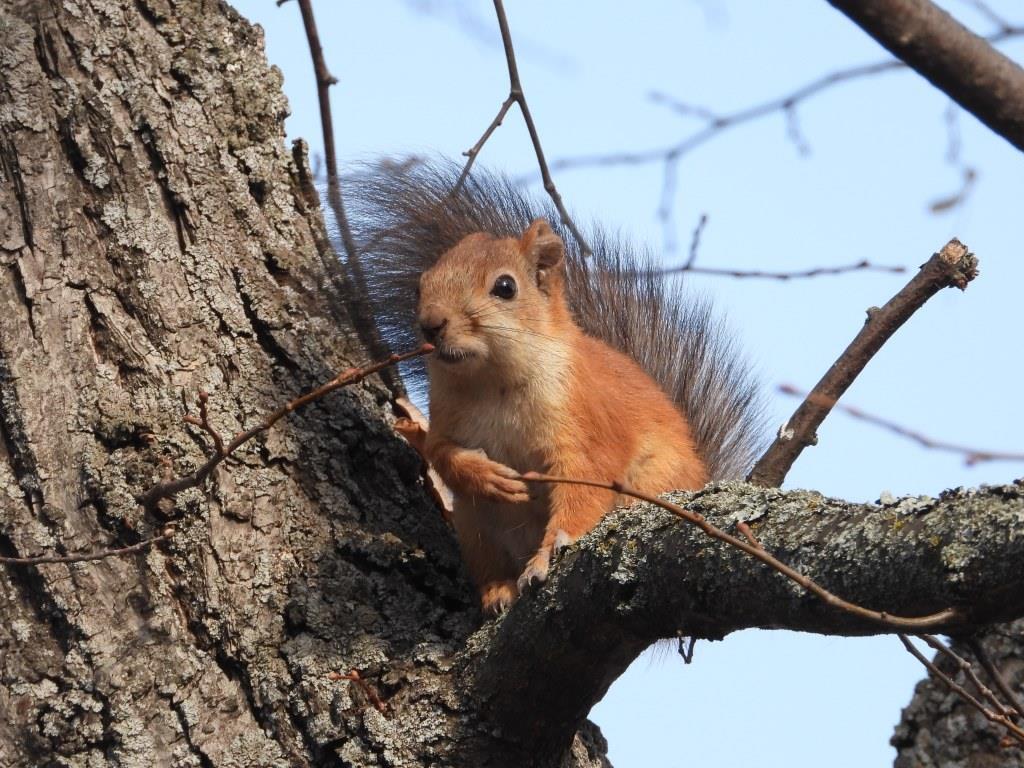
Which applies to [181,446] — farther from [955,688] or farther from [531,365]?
[955,688]

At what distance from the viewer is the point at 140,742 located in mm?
2443

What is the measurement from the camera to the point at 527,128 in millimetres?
3746

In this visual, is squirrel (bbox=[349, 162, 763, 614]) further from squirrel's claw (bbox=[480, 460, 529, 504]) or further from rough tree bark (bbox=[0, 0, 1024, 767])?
rough tree bark (bbox=[0, 0, 1024, 767])

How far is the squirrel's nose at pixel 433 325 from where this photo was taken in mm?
3039

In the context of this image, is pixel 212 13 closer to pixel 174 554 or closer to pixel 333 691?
pixel 174 554

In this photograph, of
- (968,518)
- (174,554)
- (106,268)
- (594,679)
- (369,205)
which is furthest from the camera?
(369,205)

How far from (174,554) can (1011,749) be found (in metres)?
1.80

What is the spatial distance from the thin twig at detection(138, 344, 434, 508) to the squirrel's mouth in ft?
2.19

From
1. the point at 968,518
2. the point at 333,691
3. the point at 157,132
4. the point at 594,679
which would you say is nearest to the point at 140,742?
the point at 333,691

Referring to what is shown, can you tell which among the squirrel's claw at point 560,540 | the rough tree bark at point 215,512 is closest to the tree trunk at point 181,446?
the rough tree bark at point 215,512

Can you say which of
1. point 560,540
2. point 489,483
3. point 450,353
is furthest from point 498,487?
point 450,353

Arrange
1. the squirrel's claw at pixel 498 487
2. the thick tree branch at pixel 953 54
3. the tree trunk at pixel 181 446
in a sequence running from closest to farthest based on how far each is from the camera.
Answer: the thick tree branch at pixel 953 54 → the tree trunk at pixel 181 446 → the squirrel's claw at pixel 498 487

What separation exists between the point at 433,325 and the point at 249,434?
0.95 m

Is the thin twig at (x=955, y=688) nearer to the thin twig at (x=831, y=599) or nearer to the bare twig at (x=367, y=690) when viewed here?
the thin twig at (x=831, y=599)
